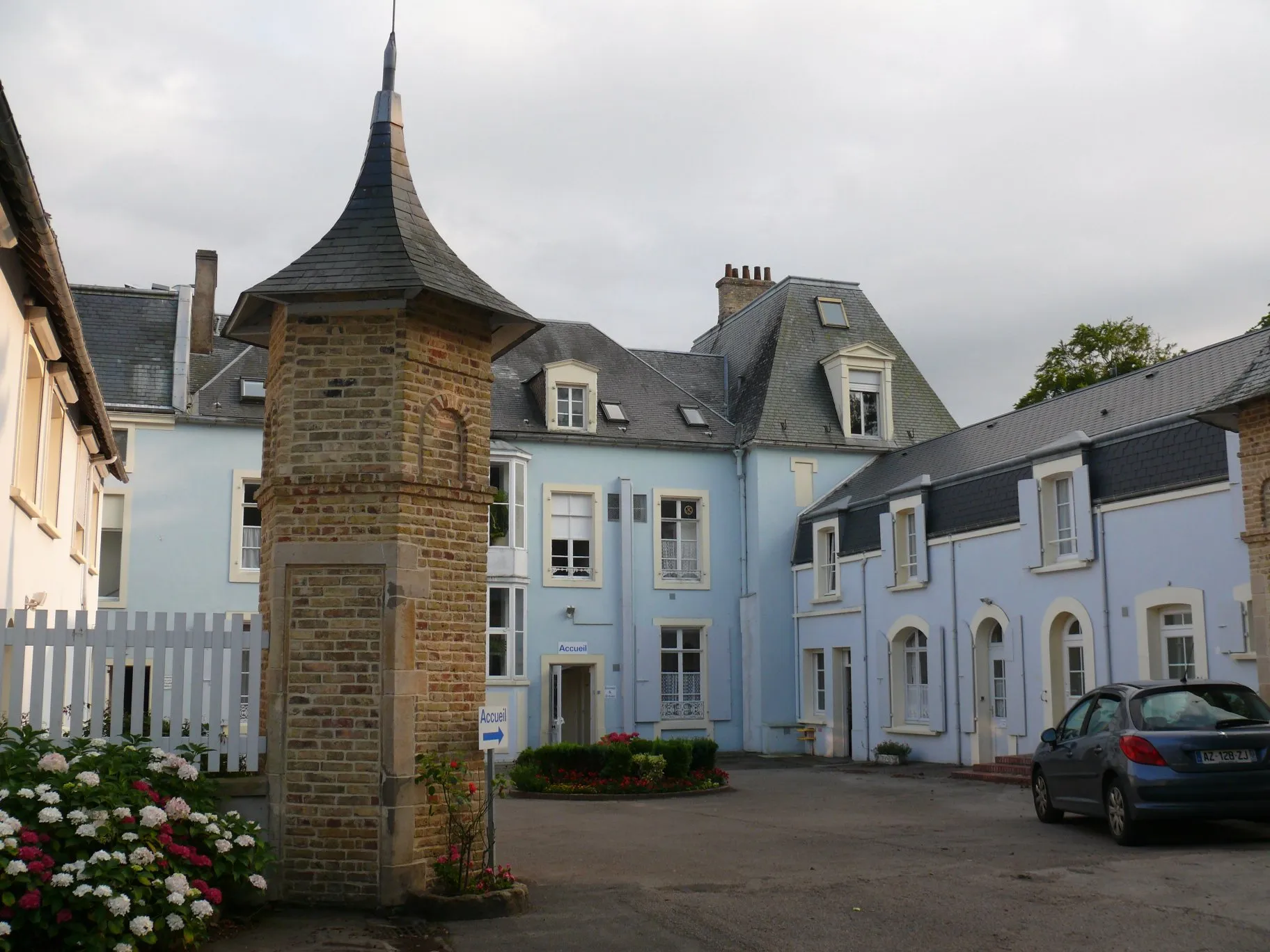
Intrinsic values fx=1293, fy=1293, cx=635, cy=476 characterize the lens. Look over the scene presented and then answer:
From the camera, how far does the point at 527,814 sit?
1742 centimetres

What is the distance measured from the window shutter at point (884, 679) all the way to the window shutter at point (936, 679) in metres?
1.59

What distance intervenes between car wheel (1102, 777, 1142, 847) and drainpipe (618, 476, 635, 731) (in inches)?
754

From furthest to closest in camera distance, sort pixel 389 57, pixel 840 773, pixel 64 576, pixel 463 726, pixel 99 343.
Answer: pixel 99 343 < pixel 840 773 < pixel 64 576 < pixel 389 57 < pixel 463 726

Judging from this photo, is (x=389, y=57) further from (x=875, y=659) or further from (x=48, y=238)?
(x=875, y=659)

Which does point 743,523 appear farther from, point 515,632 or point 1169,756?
point 1169,756

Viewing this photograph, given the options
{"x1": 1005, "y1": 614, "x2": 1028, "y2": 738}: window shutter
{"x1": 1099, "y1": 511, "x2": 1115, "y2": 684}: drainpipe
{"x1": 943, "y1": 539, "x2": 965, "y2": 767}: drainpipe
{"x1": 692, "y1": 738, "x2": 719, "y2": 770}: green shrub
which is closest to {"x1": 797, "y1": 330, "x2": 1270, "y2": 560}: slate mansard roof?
{"x1": 1099, "y1": 511, "x2": 1115, "y2": 684}: drainpipe

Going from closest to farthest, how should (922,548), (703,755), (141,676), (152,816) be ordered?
(152,816) < (141,676) < (703,755) < (922,548)

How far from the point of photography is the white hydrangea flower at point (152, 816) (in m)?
7.78

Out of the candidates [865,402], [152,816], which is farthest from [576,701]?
[152,816]

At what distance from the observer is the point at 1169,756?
38.2 feet

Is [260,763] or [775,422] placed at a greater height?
[775,422]

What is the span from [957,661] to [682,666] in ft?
27.7

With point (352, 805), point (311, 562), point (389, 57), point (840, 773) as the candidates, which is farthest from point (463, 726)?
point (840, 773)

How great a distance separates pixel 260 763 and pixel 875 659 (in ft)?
66.8
